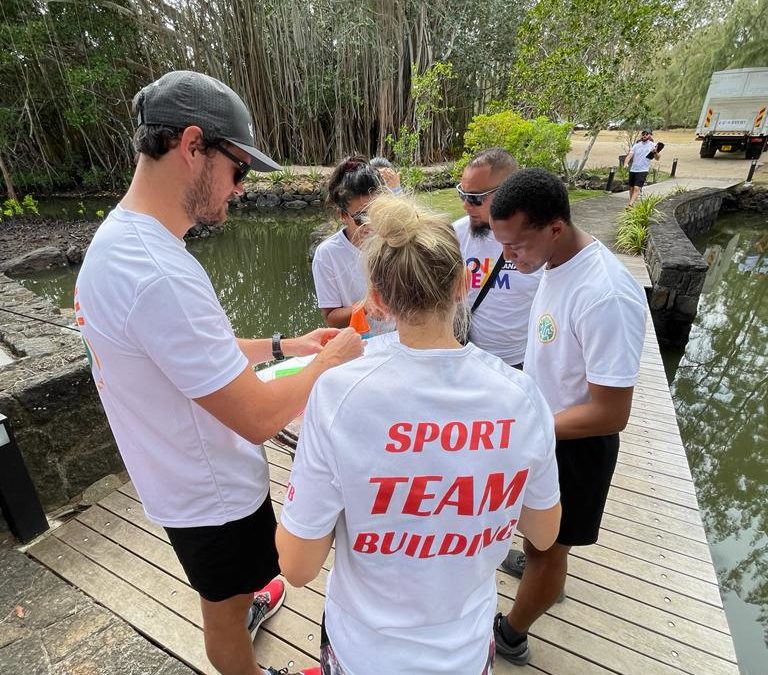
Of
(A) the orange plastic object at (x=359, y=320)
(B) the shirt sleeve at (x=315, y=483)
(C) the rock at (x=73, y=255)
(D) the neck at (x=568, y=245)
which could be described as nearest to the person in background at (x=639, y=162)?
(D) the neck at (x=568, y=245)

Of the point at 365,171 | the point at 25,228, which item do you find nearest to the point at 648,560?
the point at 365,171

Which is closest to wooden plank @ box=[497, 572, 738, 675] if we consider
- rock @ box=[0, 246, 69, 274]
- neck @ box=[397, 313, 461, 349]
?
neck @ box=[397, 313, 461, 349]

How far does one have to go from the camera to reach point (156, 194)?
0.96 metres

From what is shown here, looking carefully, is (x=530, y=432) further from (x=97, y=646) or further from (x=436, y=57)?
(x=436, y=57)

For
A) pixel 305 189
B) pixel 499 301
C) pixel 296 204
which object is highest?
pixel 499 301

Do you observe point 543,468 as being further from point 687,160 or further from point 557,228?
point 687,160

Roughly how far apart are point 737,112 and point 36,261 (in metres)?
20.1

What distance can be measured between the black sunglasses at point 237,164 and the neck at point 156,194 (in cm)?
12

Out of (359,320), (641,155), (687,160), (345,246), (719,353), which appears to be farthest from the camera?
(687,160)

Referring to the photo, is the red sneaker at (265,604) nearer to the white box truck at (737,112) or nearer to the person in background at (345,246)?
the person in background at (345,246)

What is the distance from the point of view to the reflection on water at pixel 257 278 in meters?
6.37

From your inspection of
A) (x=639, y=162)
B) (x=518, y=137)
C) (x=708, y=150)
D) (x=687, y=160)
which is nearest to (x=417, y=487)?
(x=518, y=137)

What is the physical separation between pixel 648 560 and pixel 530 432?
181 centimetres

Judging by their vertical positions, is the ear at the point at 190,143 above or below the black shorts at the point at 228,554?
above
